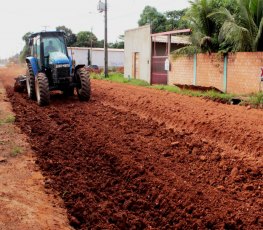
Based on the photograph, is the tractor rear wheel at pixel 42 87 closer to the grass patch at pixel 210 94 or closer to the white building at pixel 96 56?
the grass patch at pixel 210 94

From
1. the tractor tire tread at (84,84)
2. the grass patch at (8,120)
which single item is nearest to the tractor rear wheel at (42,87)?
the tractor tire tread at (84,84)

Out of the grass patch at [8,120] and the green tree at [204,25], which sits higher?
the green tree at [204,25]

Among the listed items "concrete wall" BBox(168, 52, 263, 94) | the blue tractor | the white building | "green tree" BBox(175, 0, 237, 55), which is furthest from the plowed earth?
the white building

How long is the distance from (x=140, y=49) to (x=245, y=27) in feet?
33.3

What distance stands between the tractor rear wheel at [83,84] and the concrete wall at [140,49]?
9.79 meters

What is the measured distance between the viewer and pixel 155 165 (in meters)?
6.26

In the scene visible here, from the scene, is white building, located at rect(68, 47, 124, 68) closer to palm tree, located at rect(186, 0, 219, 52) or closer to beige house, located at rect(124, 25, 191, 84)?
beige house, located at rect(124, 25, 191, 84)

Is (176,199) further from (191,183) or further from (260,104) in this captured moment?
(260,104)

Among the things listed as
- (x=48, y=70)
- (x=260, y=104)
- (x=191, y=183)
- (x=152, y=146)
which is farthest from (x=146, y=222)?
(x=48, y=70)

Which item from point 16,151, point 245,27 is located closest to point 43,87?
point 16,151

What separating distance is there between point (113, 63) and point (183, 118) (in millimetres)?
42079

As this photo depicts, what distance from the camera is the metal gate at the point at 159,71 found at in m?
20.9

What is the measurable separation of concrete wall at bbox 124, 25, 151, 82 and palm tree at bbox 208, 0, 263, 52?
791 centimetres

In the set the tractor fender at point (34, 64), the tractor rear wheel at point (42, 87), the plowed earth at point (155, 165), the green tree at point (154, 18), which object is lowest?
the plowed earth at point (155, 165)
